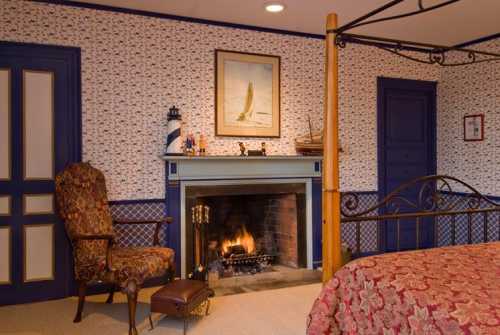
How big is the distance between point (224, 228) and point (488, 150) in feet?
10.7

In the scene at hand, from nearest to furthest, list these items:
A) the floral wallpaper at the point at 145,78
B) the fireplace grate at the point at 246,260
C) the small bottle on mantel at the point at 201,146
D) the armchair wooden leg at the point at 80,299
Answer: the armchair wooden leg at the point at 80,299 < the floral wallpaper at the point at 145,78 < the small bottle on mantel at the point at 201,146 < the fireplace grate at the point at 246,260

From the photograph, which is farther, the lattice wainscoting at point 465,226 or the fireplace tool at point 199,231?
the lattice wainscoting at point 465,226

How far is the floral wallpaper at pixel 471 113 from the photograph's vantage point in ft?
17.2

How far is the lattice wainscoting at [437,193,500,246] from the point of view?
16.9ft

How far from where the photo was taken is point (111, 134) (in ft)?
14.1

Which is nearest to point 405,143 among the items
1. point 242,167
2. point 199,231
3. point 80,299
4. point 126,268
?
point 242,167

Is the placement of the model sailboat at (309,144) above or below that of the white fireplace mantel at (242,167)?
above

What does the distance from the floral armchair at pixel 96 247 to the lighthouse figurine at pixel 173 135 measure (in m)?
0.69

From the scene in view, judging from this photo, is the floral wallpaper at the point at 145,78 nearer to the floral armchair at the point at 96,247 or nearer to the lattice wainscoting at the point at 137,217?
the lattice wainscoting at the point at 137,217

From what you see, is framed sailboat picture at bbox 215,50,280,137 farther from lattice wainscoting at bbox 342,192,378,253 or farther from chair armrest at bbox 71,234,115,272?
chair armrest at bbox 71,234,115,272

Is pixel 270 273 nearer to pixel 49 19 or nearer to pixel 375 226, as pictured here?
pixel 375 226

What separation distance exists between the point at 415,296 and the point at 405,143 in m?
4.29

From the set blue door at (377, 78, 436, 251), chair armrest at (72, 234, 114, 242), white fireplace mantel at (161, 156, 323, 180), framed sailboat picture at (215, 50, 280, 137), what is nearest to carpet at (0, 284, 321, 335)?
chair armrest at (72, 234, 114, 242)

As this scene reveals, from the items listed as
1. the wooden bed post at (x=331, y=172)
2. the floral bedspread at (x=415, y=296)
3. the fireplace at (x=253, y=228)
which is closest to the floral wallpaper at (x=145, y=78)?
the fireplace at (x=253, y=228)
